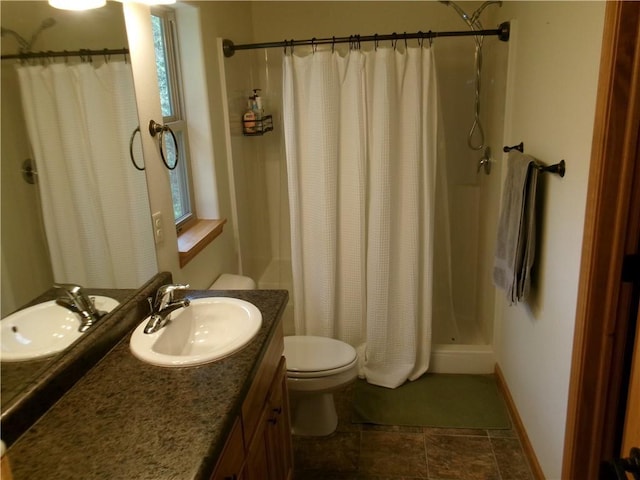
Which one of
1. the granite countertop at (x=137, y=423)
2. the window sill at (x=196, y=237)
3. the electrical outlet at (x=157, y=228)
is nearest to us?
the granite countertop at (x=137, y=423)

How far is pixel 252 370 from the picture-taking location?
1.33 meters

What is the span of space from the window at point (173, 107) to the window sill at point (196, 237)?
6 cm

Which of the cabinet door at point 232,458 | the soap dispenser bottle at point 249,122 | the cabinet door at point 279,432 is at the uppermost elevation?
the soap dispenser bottle at point 249,122

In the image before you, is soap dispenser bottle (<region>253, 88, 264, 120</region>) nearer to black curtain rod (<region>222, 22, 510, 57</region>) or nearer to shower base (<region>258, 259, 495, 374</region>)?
black curtain rod (<region>222, 22, 510, 57</region>)

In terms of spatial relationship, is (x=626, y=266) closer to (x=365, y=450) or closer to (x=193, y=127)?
(x=365, y=450)

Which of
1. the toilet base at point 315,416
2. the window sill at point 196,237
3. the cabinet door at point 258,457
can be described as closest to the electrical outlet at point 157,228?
the window sill at point 196,237

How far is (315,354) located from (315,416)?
1.02ft

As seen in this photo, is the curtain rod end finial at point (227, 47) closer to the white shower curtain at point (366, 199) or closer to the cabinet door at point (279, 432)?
the white shower curtain at point (366, 199)

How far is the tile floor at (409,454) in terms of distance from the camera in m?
2.12

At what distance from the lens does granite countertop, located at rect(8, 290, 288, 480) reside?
3.24 feet

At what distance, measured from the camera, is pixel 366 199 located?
258cm

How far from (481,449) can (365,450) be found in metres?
0.53

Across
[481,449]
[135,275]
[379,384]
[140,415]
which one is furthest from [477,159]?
[140,415]

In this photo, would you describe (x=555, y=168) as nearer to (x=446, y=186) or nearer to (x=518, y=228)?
(x=518, y=228)
